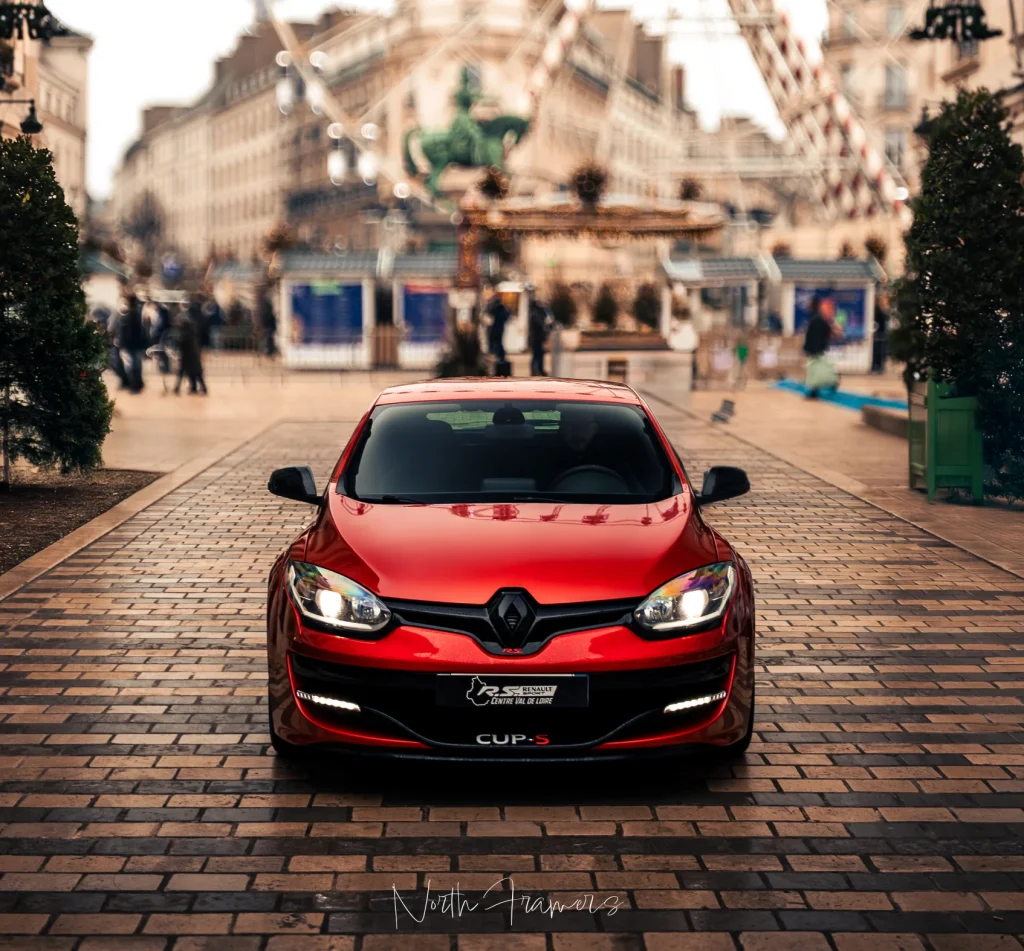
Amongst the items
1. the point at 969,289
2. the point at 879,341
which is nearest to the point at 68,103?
Answer: the point at 879,341

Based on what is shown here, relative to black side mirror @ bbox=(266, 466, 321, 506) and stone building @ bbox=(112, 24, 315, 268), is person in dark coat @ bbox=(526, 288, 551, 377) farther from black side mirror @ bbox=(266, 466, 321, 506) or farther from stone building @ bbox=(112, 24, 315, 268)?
stone building @ bbox=(112, 24, 315, 268)

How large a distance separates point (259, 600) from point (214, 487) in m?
5.85

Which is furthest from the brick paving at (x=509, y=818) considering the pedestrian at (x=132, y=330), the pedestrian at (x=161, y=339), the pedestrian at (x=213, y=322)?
the pedestrian at (x=213, y=322)

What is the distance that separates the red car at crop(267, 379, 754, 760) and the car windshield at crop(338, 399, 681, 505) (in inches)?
8.7

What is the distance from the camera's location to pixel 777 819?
5488 millimetres

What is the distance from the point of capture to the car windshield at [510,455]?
675 cm

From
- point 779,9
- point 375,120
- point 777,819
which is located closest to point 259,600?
point 777,819

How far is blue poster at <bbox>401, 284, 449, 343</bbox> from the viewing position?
143 ft

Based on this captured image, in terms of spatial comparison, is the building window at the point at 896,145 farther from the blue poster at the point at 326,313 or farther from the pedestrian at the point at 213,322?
the blue poster at the point at 326,313

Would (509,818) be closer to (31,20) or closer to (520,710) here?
(520,710)

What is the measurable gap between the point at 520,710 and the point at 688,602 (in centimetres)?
68

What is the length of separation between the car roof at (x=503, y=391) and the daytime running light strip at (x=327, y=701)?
179 centimetres

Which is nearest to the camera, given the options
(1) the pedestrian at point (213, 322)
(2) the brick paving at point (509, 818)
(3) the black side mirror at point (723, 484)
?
(2) the brick paving at point (509, 818)

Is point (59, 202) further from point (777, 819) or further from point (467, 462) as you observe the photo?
point (777, 819)
